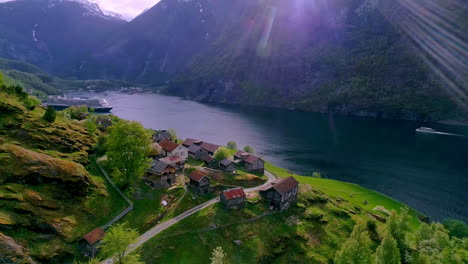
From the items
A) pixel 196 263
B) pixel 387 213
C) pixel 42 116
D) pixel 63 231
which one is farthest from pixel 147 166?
pixel 387 213

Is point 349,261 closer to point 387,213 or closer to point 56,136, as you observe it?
point 387,213

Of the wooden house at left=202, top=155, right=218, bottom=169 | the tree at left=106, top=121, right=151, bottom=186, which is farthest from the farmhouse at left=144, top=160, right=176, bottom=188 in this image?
the wooden house at left=202, top=155, right=218, bottom=169

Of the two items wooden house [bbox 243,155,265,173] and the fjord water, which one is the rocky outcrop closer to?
wooden house [bbox 243,155,265,173]

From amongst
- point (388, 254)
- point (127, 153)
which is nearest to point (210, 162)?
point (127, 153)

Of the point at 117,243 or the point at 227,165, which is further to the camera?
the point at 227,165

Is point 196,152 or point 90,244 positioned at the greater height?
point 196,152

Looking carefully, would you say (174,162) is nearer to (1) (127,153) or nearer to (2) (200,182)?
(2) (200,182)
